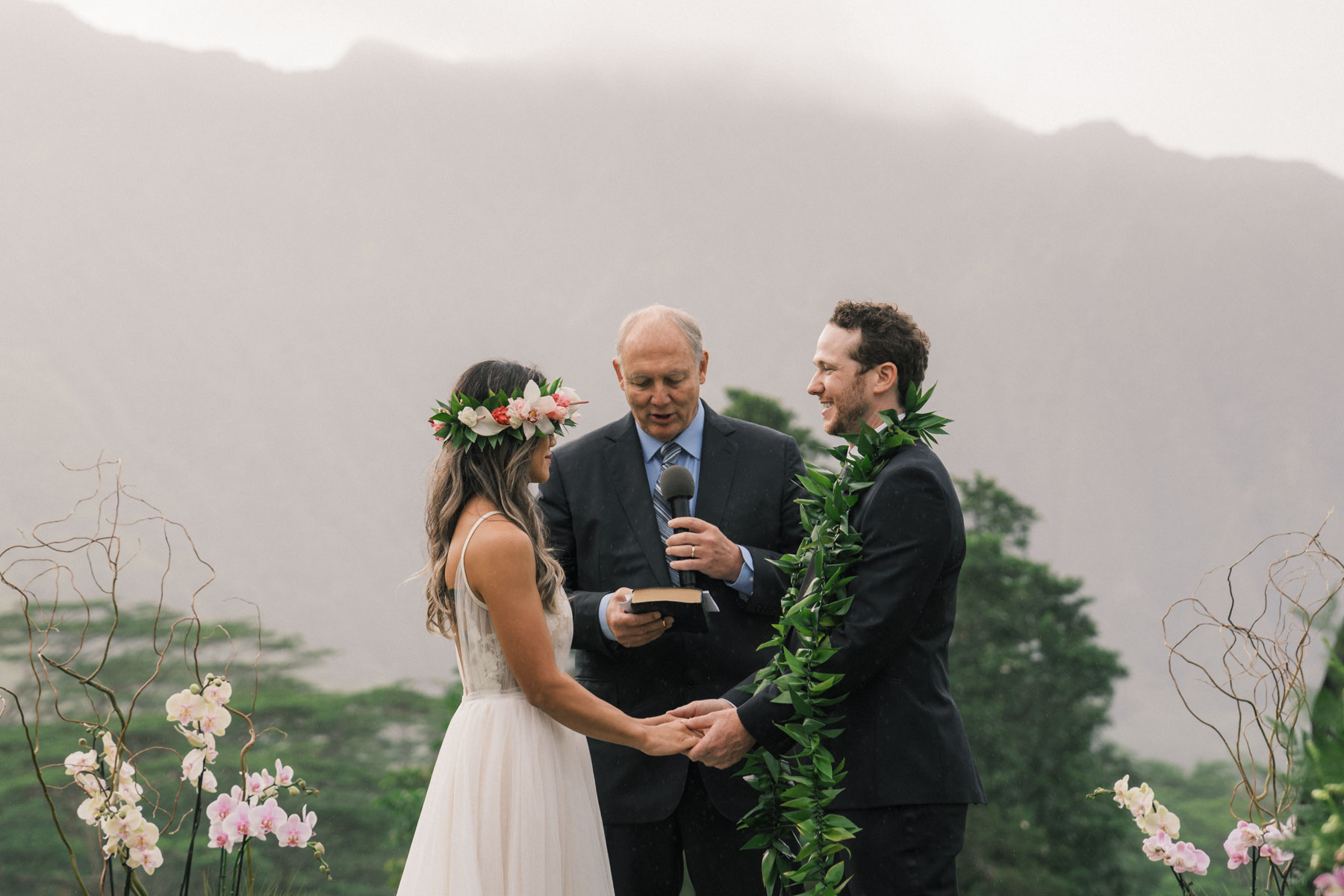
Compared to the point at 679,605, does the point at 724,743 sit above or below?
below

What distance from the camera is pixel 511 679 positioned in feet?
10.2

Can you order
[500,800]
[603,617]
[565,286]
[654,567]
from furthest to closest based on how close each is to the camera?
1. [565,286]
2. [654,567]
3. [603,617]
4. [500,800]

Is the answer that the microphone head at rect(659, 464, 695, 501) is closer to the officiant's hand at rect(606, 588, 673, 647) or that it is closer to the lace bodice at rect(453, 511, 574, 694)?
the officiant's hand at rect(606, 588, 673, 647)

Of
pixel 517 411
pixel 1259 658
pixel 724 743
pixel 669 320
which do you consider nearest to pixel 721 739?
pixel 724 743

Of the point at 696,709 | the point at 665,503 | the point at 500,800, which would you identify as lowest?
the point at 500,800

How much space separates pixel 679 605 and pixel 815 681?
1.52 ft

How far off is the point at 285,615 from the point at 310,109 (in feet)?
110

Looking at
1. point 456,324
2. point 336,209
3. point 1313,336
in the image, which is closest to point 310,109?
point 336,209

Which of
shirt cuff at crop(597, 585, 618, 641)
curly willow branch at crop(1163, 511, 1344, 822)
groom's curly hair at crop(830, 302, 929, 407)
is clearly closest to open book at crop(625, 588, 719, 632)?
shirt cuff at crop(597, 585, 618, 641)

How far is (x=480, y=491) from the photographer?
3.10 meters

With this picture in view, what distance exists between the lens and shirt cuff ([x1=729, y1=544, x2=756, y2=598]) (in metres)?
3.41

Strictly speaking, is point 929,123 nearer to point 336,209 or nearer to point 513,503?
point 336,209

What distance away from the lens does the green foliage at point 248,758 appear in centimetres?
1620

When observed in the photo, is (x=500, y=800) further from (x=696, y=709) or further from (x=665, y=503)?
(x=665, y=503)
